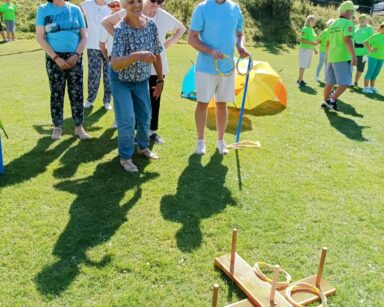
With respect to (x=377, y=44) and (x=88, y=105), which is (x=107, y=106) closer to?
(x=88, y=105)

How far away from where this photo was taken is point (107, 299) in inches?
112

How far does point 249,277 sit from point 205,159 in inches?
94.0

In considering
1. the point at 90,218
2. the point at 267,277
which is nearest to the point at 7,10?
the point at 90,218

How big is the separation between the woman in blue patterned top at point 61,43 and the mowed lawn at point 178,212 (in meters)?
0.78

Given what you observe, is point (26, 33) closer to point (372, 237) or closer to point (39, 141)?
point (39, 141)

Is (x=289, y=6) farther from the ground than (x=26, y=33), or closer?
farther from the ground

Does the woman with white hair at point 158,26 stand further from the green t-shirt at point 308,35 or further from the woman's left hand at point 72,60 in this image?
the green t-shirt at point 308,35

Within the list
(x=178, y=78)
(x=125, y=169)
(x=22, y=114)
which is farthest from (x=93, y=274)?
(x=178, y=78)

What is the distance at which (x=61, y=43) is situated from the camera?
494 cm

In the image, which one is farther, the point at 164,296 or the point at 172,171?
the point at 172,171

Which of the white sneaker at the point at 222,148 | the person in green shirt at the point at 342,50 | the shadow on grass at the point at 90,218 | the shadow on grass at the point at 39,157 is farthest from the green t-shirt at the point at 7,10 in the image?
the white sneaker at the point at 222,148

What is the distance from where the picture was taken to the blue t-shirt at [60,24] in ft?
15.8

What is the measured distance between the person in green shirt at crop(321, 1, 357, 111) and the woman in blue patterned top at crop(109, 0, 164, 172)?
4.01 meters

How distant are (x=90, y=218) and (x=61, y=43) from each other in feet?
7.69
